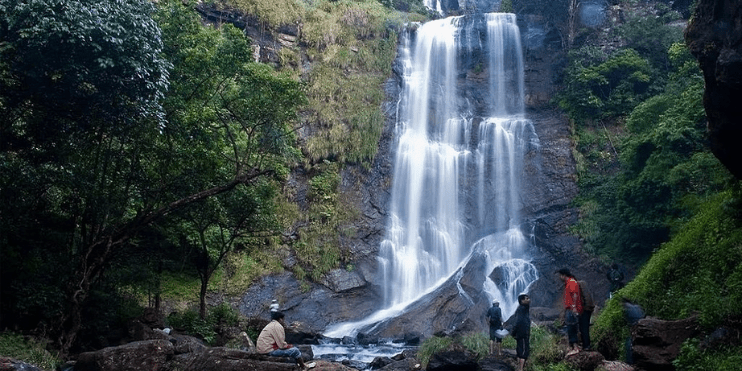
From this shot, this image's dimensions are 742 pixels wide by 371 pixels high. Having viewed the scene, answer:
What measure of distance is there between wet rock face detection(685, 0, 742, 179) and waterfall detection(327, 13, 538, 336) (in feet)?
45.4

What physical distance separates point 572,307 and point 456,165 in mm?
18862

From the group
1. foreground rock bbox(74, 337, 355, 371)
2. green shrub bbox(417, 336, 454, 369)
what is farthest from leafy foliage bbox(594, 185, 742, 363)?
foreground rock bbox(74, 337, 355, 371)

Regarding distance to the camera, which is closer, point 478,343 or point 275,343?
point 275,343

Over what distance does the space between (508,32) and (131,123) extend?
26.4m

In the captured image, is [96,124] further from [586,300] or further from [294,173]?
[294,173]

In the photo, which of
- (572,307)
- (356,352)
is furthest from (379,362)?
(572,307)

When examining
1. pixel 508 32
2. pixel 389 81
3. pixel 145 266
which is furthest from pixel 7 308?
pixel 508 32

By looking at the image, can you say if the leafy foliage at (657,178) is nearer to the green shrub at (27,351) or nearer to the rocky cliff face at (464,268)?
the rocky cliff face at (464,268)

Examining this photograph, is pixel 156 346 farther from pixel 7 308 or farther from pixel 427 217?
pixel 427 217

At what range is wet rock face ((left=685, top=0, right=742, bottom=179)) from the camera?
730cm

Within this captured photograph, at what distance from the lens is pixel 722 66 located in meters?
7.37

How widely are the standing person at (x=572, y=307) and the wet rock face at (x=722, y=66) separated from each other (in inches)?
119

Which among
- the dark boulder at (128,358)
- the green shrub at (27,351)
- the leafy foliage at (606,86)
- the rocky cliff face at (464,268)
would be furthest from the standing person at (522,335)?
the leafy foliage at (606,86)

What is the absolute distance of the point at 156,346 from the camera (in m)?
9.37
